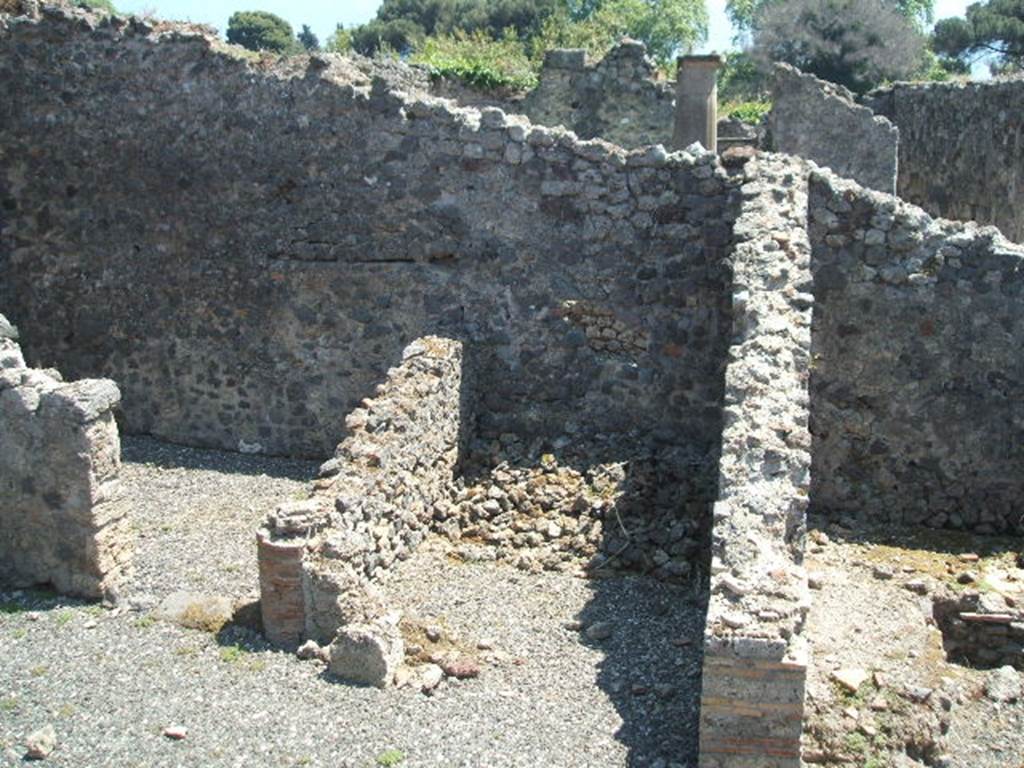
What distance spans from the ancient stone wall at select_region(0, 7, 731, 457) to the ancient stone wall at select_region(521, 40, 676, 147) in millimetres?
8112

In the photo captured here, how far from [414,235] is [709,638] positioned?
5.91m

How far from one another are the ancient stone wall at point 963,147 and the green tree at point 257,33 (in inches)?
2079

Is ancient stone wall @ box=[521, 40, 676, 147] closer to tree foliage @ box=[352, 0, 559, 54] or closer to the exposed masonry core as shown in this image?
the exposed masonry core

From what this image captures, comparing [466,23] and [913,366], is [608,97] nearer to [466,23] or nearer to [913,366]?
[913,366]

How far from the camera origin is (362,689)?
7.13 m

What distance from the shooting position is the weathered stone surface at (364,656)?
7.16m

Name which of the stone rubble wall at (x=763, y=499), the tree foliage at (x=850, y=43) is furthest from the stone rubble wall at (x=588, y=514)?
the tree foliage at (x=850, y=43)

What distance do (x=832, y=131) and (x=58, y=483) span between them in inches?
499

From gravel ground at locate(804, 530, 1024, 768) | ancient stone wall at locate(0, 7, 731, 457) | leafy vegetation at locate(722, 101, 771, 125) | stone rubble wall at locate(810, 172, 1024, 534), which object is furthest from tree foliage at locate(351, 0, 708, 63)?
gravel ground at locate(804, 530, 1024, 768)

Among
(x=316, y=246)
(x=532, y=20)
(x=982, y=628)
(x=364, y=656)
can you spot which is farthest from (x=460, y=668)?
(x=532, y=20)

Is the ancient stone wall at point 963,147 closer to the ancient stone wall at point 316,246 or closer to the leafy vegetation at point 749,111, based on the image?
the leafy vegetation at point 749,111

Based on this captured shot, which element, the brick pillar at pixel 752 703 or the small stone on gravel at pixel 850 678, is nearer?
the brick pillar at pixel 752 703

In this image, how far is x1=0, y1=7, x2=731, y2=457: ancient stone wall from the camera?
34.7 ft

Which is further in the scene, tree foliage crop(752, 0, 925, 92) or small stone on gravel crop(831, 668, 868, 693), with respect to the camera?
tree foliage crop(752, 0, 925, 92)
